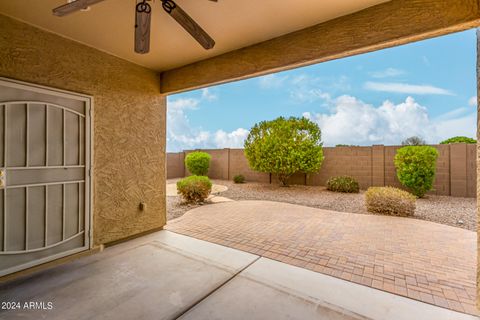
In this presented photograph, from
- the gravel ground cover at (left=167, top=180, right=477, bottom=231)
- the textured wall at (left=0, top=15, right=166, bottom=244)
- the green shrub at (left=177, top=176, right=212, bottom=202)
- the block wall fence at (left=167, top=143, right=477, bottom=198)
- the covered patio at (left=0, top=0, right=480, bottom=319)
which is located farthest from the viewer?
the block wall fence at (left=167, top=143, right=477, bottom=198)

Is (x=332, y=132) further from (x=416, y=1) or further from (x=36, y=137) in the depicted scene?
(x=36, y=137)

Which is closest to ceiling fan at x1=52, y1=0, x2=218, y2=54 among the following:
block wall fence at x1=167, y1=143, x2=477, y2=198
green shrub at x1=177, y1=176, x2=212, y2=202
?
green shrub at x1=177, y1=176, x2=212, y2=202

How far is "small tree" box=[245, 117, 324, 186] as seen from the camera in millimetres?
8445

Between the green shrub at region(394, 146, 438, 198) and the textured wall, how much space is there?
7140 mm

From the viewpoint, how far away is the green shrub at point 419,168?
645 cm

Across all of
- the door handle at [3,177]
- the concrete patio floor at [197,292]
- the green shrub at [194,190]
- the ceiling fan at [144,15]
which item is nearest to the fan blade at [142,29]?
the ceiling fan at [144,15]

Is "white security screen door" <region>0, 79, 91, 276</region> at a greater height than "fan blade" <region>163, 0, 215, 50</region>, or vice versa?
"fan blade" <region>163, 0, 215, 50</region>

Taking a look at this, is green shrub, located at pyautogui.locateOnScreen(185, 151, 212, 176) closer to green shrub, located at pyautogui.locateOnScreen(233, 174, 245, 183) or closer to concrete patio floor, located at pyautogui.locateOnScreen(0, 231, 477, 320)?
green shrub, located at pyautogui.locateOnScreen(233, 174, 245, 183)

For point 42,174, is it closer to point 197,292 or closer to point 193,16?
point 197,292

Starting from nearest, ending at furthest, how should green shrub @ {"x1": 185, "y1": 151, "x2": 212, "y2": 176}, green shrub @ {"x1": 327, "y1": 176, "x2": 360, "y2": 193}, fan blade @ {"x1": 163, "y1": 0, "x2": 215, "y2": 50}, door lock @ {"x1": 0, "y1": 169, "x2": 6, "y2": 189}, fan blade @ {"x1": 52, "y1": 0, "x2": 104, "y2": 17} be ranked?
fan blade @ {"x1": 52, "y1": 0, "x2": 104, "y2": 17} → fan blade @ {"x1": 163, "y1": 0, "x2": 215, "y2": 50} → door lock @ {"x1": 0, "y1": 169, "x2": 6, "y2": 189} → green shrub @ {"x1": 327, "y1": 176, "x2": 360, "y2": 193} → green shrub @ {"x1": 185, "y1": 151, "x2": 212, "y2": 176}

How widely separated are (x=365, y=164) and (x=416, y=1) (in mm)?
7168

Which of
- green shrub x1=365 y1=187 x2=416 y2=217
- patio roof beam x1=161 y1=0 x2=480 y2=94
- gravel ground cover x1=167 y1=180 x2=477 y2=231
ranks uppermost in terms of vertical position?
patio roof beam x1=161 y1=0 x2=480 y2=94

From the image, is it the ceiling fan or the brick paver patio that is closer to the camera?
the ceiling fan

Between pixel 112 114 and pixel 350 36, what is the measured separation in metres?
3.32
